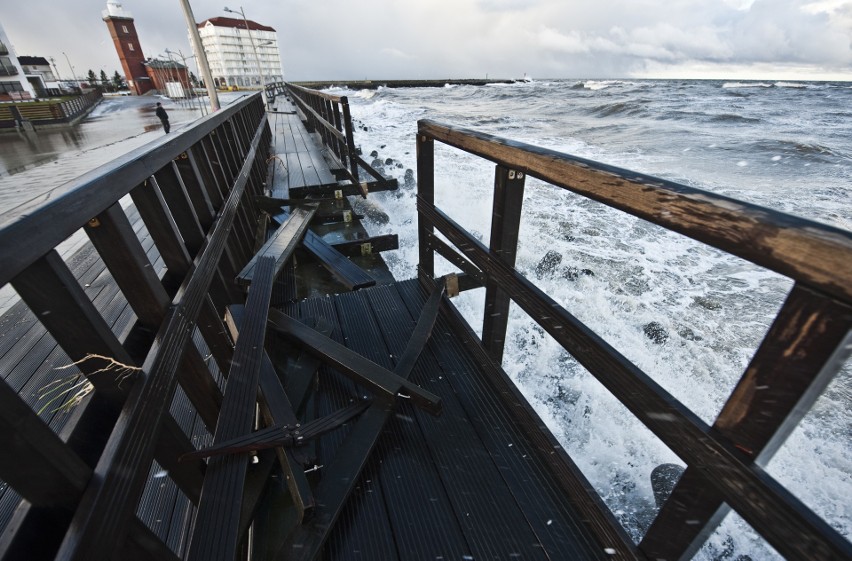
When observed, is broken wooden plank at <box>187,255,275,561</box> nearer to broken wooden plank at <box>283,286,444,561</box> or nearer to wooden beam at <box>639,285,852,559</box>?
broken wooden plank at <box>283,286,444,561</box>

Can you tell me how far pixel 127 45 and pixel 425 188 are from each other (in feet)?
314

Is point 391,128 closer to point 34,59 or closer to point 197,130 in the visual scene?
point 197,130

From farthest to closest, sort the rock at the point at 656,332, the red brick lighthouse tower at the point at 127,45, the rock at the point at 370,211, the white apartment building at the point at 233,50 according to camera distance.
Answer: the white apartment building at the point at 233,50, the red brick lighthouse tower at the point at 127,45, the rock at the point at 370,211, the rock at the point at 656,332

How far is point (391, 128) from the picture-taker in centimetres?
1978

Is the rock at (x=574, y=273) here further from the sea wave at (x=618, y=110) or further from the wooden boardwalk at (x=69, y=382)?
the sea wave at (x=618, y=110)

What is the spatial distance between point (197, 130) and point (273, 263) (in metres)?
1.18

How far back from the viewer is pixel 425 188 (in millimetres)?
2988

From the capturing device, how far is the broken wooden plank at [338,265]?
149 inches

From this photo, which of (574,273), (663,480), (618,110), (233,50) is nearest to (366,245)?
(574,273)

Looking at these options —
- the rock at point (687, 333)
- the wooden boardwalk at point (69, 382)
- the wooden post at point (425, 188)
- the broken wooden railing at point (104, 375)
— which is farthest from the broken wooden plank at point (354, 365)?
the rock at point (687, 333)

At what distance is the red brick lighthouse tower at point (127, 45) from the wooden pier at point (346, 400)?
90.6 metres

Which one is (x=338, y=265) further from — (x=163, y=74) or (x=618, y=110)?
(x=163, y=74)

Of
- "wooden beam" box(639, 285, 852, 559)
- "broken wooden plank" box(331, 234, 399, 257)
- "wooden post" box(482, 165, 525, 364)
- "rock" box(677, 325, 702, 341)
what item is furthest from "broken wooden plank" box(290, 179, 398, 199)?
"wooden beam" box(639, 285, 852, 559)

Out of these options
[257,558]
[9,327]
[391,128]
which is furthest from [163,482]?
[391,128]
